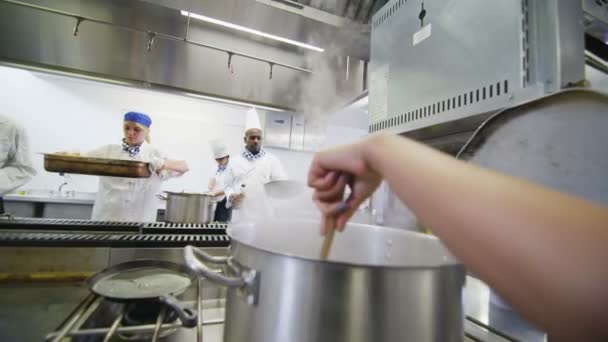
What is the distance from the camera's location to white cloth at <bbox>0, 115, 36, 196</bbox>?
1.67m

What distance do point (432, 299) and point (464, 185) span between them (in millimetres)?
141

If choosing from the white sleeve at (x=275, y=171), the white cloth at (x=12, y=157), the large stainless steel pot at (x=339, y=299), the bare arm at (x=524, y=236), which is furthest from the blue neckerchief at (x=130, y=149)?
the bare arm at (x=524, y=236)

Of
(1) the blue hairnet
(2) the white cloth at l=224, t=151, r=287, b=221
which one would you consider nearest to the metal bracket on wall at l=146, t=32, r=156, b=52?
(1) the blue hairnet

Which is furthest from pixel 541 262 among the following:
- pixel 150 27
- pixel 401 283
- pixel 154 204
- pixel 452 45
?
pixel 154 204

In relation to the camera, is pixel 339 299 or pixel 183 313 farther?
pixel 183 313

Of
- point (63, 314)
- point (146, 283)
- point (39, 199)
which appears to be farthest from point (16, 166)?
point (146, 283)

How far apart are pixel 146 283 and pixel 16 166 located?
2133mm

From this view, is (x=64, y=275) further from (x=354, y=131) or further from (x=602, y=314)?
(x=354, y=131)

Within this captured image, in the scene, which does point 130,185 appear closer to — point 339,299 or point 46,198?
point 46,198

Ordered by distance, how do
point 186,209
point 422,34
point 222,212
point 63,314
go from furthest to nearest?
point 222,212, point 186,209, point 422,34, point 63,314

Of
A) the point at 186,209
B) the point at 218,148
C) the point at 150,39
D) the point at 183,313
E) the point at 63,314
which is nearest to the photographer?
the point at 183,313

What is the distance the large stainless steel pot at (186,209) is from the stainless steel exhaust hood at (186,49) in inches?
31.0

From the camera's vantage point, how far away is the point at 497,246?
161 millimetres

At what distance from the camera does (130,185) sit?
5.40 feet
